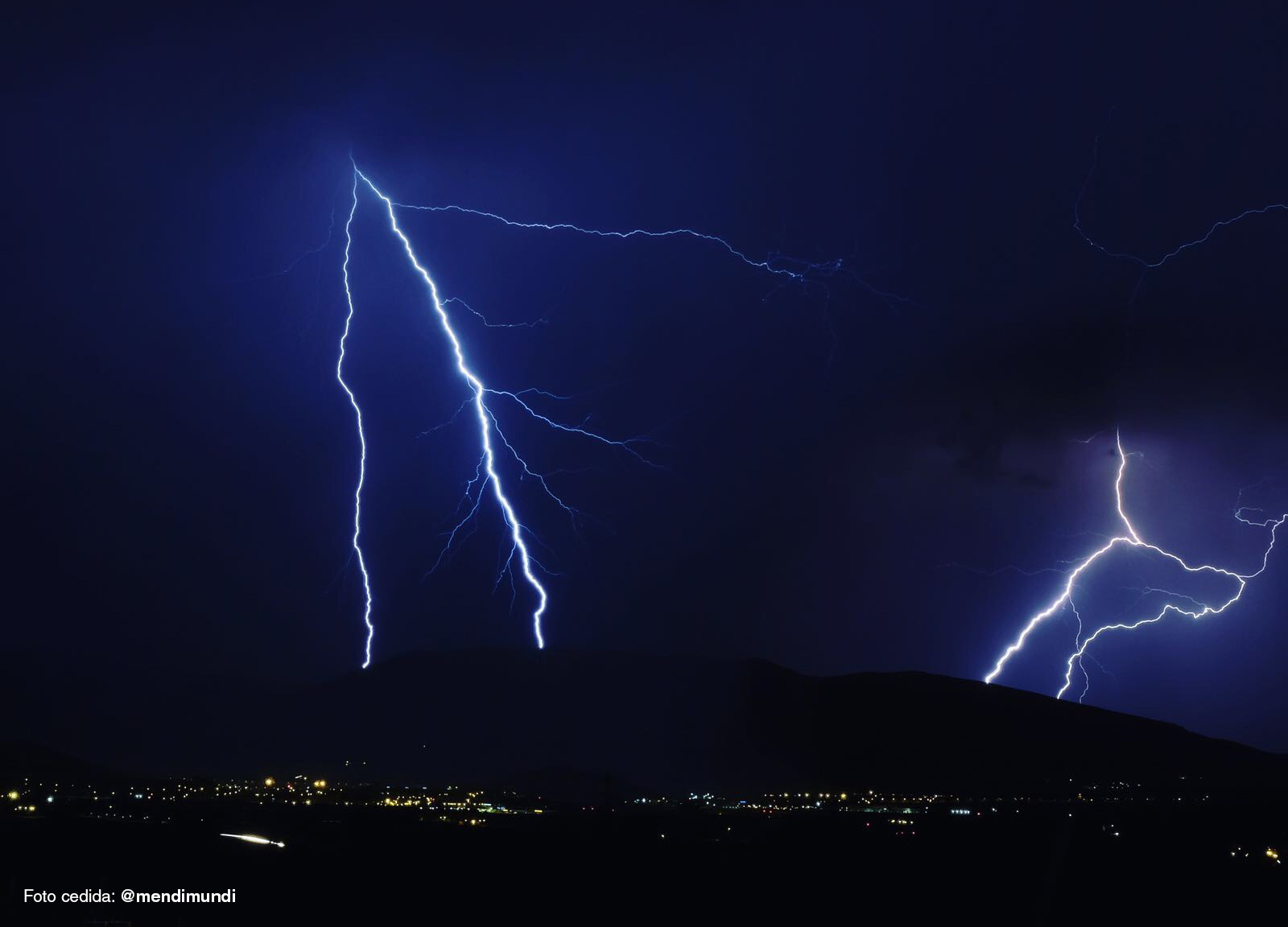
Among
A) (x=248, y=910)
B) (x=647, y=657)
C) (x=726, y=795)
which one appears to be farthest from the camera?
(x=647, y=657)

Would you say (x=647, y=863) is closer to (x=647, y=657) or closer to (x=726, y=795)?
(x=726, y=795)

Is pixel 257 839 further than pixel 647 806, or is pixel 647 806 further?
pixel 647 806

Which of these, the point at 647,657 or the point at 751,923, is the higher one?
the point at 647,657

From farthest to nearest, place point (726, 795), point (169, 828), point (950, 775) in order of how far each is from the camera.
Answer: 1. point (950, 775)
2. point (726, 795)
3. point (169, 828)

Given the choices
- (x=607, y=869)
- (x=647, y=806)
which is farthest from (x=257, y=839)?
(x=647, y=806)

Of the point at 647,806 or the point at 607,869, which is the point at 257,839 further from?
the point at 647,806

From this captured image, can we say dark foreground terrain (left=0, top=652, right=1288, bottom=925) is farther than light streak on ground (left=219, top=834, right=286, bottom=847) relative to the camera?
No

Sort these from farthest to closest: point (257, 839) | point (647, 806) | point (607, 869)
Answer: point (647, 806)
point (257, 839)
point (607, 869)

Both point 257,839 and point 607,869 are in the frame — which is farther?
point 257,839

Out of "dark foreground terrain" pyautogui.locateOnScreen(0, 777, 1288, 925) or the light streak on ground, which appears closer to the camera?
"dark foreground terrain" pyautogui.locateOnScreen(0, 777, 1288, 925)

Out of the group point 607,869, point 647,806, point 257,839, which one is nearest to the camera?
point 607,869

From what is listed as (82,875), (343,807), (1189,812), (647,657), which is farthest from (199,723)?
(82,875)
